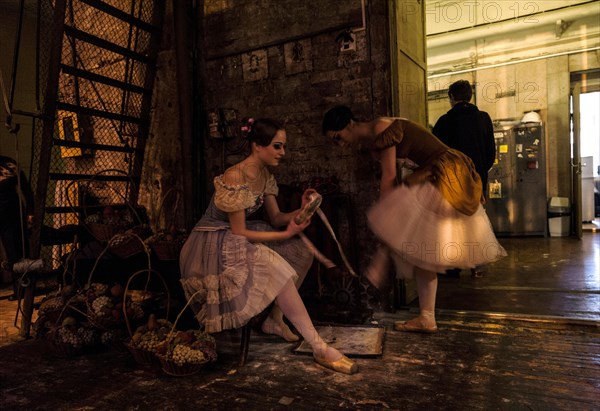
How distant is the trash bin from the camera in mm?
8039

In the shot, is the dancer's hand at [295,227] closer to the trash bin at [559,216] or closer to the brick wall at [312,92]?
the brick wall at [312,92]

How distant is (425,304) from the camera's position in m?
3.05

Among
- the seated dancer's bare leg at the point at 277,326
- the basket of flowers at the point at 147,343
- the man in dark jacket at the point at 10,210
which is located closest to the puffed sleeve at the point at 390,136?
the seated dancer's bare leg at the point at 277,326

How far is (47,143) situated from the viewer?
3445mm

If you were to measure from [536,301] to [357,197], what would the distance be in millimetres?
1820

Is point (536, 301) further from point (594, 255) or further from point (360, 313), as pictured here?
point (594, 255)

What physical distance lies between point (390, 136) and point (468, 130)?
191 centimetres

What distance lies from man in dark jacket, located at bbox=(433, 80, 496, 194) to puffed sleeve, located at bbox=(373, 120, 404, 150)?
1.78 meters

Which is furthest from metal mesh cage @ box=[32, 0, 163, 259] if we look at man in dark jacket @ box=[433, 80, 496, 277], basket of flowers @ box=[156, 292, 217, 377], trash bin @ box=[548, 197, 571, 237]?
trash bin @ box=[548, 197, 571, 237]

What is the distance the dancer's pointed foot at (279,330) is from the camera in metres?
3.04

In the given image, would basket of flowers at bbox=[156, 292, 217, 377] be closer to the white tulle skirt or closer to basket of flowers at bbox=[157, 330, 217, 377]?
basket of flowers at bbox=[157, 330, 217, 377]

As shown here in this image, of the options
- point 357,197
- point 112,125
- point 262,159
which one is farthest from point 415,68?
point 112,125

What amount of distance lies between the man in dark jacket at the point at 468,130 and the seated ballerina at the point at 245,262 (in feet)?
7.85

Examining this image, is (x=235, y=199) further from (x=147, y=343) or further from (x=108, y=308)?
(x=108, y=308)
